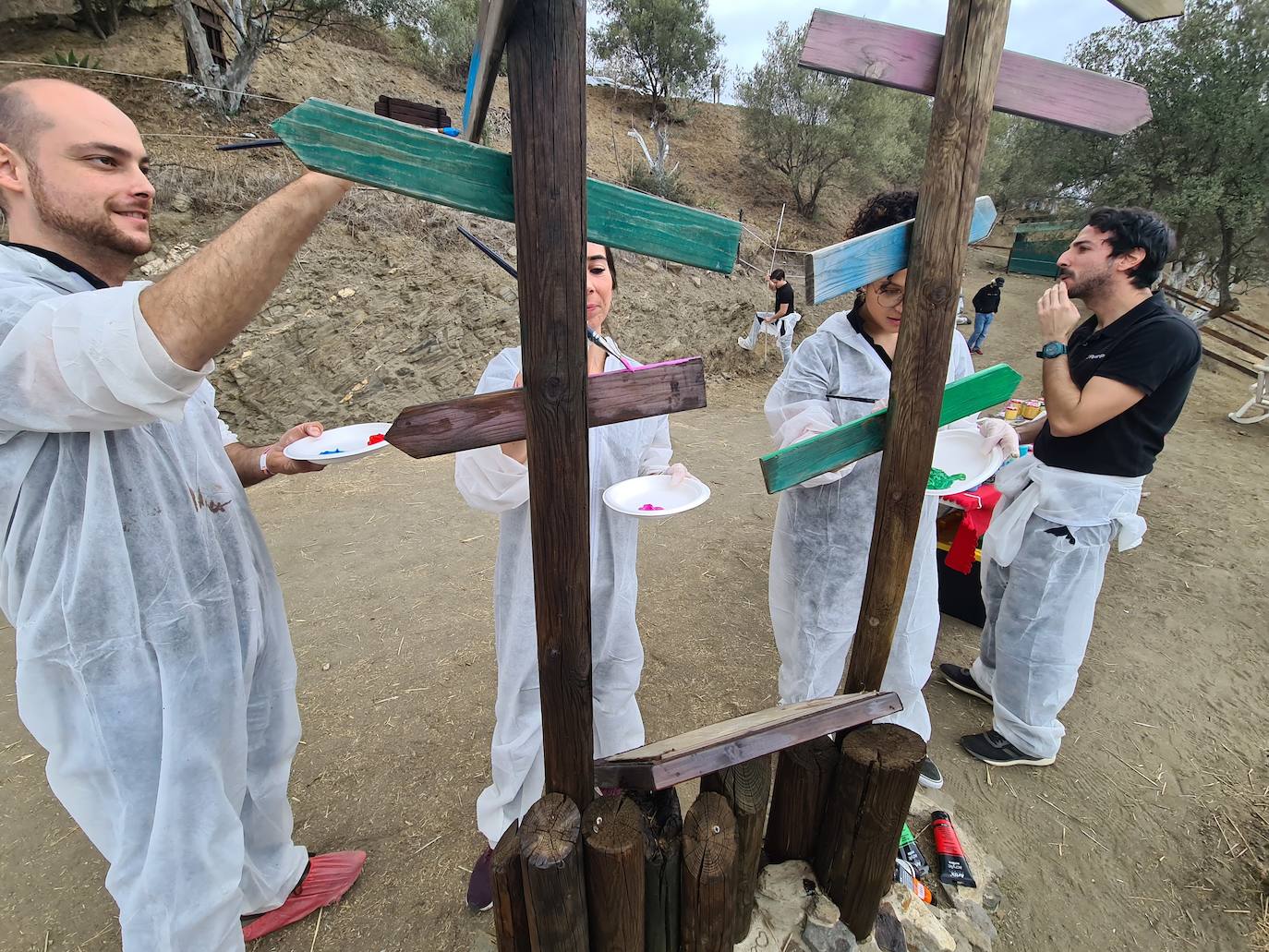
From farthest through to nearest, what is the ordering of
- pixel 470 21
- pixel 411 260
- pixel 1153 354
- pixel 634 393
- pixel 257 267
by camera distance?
pixel 470 21, pixel 411 260, pixel 1153 354, pixel 634 393, pixel 257 267

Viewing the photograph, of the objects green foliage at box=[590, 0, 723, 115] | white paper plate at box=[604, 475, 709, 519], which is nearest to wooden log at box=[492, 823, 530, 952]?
white paper plate at box=[604, 475, 709, 519]

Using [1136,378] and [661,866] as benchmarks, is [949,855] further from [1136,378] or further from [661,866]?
[1136,378]

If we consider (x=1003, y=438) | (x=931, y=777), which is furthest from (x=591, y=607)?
(x=931, y=777)

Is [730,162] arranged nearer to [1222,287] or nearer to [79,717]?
[1222,287]

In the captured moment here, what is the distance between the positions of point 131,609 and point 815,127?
2052 cm

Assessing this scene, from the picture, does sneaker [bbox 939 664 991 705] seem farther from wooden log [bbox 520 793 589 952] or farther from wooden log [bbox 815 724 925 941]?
wooden log [bbox 520 793 589 952]

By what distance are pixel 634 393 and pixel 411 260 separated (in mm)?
7518

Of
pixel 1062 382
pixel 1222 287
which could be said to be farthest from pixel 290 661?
pixel 1222 287

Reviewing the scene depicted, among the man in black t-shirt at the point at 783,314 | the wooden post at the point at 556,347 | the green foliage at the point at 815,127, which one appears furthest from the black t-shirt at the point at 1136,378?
the green foliage at the point at 815,127

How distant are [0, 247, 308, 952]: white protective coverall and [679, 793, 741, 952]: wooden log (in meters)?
1.21

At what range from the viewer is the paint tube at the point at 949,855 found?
→ 2.17 meters

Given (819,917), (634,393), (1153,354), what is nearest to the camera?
(634,393)

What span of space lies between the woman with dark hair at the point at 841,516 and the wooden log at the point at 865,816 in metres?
0.61

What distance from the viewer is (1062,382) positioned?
2.27m
